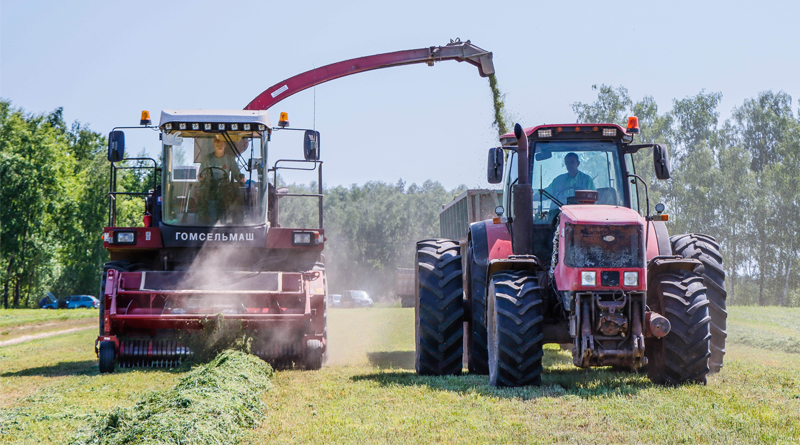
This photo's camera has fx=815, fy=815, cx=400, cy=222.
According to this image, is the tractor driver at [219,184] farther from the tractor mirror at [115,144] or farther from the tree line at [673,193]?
the tree line at [673,193]

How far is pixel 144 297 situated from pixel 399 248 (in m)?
80.4

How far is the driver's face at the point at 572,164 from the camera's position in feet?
Result: 32.1

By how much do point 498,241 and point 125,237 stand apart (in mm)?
5605

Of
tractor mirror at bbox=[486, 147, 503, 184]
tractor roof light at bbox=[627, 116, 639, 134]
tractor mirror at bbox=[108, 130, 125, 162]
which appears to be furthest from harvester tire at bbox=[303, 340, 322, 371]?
tractor roof light at bbox=[627, 116, 639, 134]

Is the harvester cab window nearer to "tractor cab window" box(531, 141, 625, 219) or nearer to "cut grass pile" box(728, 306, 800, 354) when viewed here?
"tractor cab window" box(531, 141, 625, 219)

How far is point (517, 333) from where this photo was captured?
8078 millimetres

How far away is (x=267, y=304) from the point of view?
449 inches

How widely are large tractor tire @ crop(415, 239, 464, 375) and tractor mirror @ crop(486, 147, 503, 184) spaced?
113cm

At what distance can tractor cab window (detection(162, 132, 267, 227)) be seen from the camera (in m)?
12.4

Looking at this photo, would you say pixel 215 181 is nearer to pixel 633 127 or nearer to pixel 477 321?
pixel 477 321

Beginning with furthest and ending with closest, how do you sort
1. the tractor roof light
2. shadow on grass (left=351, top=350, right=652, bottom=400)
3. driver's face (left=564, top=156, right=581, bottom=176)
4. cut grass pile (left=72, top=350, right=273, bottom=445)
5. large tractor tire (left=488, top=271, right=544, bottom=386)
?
driver's face (left=564, top=156, right=581, bottom=176)
the tractor roof light
large tractor tire (left=488, top=271, right=544, bottom=386)
shadow on grass (left=351, top=350, right=652, bottom=400)
cut grass pile (left=72, top=350, right=273, bottom=445)

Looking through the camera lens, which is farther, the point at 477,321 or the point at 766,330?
the point at 766,330

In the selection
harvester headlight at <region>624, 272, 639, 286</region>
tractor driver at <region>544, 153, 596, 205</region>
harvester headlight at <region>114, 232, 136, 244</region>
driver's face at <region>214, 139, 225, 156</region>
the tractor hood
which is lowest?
harvester headlight at <region>624, 272, 639, 286</region>

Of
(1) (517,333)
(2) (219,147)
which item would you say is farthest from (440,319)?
(2) (219,147)
